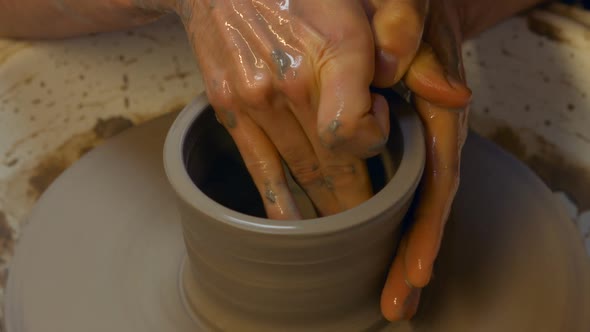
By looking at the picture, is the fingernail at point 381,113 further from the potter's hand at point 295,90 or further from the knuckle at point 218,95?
the knuckle at point 218,95

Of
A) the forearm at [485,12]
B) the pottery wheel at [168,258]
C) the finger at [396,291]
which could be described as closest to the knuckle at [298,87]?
the finger at [396,291]

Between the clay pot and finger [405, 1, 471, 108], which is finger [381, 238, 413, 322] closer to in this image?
the clay pot

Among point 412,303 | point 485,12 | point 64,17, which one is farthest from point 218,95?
point 485,12

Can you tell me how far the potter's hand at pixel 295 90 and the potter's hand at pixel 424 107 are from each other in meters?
0.05

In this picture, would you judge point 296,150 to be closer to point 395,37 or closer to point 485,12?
point 395,37

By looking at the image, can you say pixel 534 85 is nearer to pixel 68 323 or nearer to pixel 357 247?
pixel 357 247

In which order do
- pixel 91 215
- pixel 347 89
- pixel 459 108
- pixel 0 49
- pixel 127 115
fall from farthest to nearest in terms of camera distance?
pixel 127 115, pixel 0 49, pixel 91 215, pixel 459 108, pixel 347 89

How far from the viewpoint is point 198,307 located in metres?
0.98

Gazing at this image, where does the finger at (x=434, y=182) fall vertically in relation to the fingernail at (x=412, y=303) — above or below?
above

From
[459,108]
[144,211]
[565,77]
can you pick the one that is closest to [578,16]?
[565,77]

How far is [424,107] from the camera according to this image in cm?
91

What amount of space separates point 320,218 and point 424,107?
249mm

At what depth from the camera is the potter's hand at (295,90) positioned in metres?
0.77

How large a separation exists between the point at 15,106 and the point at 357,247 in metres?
0.91
